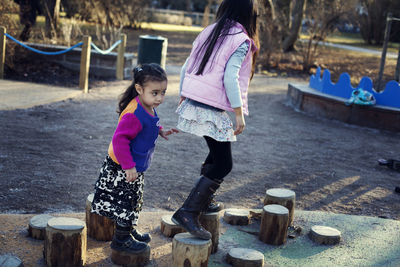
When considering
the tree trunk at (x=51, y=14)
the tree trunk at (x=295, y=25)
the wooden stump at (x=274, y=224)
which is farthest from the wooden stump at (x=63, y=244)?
the tree trunk at (x=295, y=25)

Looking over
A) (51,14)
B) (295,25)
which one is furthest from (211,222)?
(295,25)

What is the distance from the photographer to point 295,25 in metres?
17.4

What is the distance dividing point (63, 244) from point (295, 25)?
15.8 meters

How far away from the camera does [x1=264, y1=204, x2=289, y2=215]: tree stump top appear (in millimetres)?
3382

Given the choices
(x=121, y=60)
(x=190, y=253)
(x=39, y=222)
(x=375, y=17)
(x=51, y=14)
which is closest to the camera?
(x=190, y=253)

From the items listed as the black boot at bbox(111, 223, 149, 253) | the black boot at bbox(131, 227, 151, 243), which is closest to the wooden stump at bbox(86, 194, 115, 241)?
the black boot at bbox(131, 227, 151, 243)

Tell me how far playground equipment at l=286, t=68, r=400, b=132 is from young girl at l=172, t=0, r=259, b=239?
17.9 ft

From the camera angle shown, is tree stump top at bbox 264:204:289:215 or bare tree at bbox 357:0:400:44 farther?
bare tree at bbox 357:0:400:44

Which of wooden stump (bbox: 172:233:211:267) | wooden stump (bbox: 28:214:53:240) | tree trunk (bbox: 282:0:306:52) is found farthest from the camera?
tree trunk (bbox: 282:0:306:52)

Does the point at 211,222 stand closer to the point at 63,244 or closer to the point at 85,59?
the point at 63,244

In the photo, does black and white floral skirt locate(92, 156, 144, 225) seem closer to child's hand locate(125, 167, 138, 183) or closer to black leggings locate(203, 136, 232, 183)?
child's hand locate(125, 167, 138, 183)

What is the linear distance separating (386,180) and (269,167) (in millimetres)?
1239

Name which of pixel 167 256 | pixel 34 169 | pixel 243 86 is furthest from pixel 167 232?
pixel 34 169

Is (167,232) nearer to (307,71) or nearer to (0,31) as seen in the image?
(0,31)
